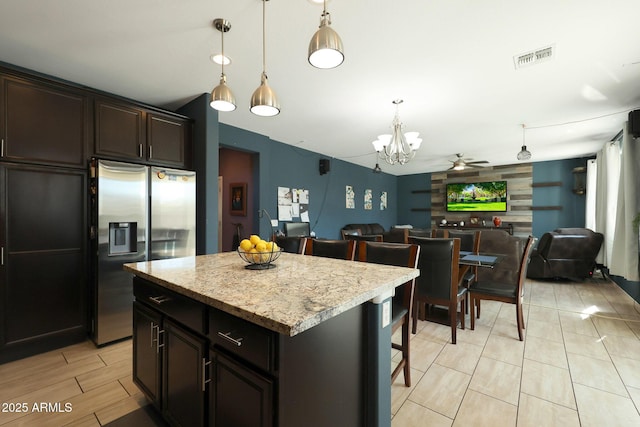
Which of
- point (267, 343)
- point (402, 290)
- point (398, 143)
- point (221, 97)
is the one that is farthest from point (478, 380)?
point (221, 97)

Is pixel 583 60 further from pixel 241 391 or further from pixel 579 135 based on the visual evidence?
pixel 241 391

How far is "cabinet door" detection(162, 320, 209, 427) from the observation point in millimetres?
1153

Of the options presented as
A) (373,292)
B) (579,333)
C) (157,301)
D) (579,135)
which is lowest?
(579,333)

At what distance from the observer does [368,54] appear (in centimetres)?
224

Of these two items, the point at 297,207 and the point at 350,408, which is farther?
the point at 297,207

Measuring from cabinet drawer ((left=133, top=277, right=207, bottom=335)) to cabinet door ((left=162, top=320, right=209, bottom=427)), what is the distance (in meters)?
0.05

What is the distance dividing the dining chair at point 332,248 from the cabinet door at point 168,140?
1.82m

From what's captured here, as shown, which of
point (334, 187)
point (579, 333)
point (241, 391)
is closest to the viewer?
point (241, 391)

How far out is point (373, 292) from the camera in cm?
112

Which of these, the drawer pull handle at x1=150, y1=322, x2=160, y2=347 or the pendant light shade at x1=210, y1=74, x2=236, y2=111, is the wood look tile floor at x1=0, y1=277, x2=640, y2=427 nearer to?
the drawer pull handle at x1=150, y1=322, x2=160, y2=347

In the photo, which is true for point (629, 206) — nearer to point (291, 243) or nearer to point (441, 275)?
point (441, 275)

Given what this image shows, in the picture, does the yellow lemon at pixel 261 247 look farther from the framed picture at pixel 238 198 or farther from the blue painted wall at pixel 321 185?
the framed picture at pixel 238 198

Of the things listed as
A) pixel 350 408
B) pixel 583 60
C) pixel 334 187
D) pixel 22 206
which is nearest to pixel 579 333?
pixel 583 60

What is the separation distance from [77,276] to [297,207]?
Answer: 331 centimetres
